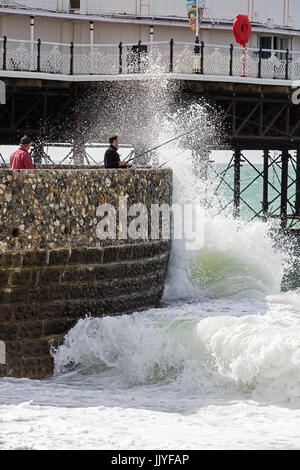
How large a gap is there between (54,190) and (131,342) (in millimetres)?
2055

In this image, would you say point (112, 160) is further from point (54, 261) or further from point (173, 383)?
point (173, 383)

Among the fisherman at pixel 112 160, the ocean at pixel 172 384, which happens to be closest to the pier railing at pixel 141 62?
the fisherman at pixel 112 160

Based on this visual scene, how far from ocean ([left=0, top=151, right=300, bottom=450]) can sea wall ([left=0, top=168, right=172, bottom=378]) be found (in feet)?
0.91

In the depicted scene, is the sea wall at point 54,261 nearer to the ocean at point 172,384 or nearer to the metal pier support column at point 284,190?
the ocean at point 172,384

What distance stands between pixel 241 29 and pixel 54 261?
1861cm

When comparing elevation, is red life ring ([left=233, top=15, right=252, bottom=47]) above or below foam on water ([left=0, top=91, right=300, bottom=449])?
above

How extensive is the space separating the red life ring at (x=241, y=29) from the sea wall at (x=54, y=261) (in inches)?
645

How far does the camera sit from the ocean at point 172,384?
991cm

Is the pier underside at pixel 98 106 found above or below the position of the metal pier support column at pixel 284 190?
above

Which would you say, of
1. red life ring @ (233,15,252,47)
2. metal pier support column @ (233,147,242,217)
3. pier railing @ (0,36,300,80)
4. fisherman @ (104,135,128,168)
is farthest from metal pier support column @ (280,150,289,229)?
fisherman @ (104,135,128,168)

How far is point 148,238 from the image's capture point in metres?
14.7

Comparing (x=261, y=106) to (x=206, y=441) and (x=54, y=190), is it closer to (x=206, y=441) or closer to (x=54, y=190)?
(x=54, y=190)

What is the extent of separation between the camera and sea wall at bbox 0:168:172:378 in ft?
40.0

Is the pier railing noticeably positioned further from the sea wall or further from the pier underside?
the sea wall
